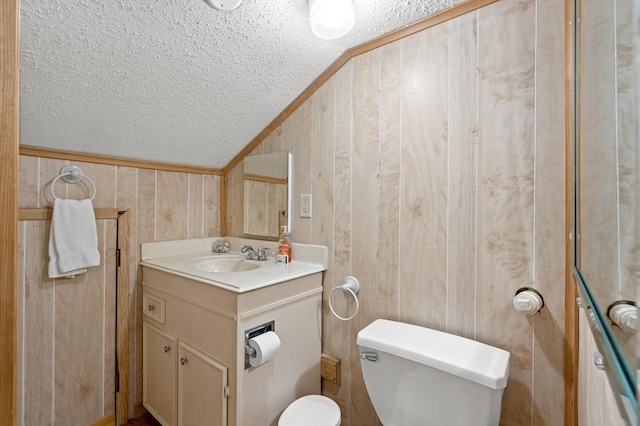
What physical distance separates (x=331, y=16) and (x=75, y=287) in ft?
5.72

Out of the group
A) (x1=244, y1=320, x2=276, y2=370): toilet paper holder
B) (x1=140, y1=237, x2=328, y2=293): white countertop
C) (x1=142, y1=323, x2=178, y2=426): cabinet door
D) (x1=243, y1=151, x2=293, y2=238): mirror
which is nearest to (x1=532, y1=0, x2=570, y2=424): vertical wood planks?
(x1=140, y1=237, x2=328, y2=293): white countertop

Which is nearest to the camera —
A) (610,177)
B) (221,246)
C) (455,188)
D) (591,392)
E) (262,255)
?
(610,177)

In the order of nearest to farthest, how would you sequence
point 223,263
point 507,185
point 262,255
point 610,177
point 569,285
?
point 610,177 → point 569,285 → point 507,185 → point 262,255 → point 223,263

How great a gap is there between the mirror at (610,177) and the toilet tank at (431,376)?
43 cm

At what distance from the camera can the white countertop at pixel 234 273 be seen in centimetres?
120

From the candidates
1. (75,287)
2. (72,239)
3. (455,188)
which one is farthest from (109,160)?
(455,188)

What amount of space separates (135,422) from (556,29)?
105 inches

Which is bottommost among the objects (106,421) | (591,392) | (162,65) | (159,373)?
(106,421)

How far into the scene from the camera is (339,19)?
1102 millimetres

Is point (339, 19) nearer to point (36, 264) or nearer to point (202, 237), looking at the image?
point (202, 237)

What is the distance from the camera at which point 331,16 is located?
3.57 feet

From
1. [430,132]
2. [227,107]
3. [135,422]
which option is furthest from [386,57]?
[135,422]

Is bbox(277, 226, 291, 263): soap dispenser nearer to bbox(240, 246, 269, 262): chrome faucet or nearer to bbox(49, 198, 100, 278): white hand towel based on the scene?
bbox(240, 246, 269, 262): chrome faucet

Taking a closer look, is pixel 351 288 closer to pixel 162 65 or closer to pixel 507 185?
pixel 507 185
